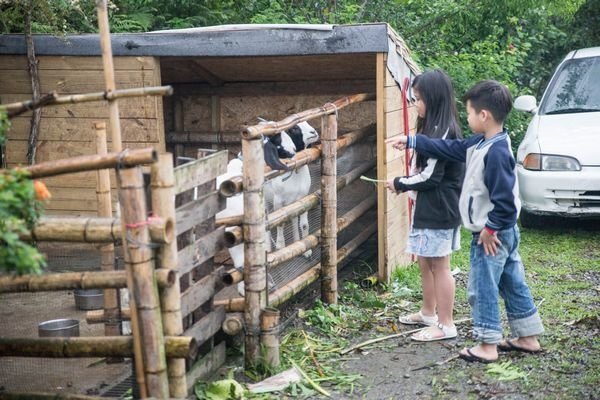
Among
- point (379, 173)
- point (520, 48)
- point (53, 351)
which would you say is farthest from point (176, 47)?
point (520, 48)

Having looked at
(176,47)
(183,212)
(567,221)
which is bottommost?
(567,221)

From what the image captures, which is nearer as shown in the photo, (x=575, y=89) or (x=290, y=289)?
(x=290, y=289)

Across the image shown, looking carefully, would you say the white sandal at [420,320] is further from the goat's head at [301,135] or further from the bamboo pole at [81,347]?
the bamboo pole at [81,347]

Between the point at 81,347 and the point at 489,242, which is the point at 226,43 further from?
the point at 81,347

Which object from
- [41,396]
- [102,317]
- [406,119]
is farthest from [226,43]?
[41,396]

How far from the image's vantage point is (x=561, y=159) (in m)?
8.69

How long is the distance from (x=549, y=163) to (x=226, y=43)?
3.72 meters

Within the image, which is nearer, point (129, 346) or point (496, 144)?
point (129, 346)

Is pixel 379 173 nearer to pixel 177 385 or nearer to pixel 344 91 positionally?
pixel 344 91

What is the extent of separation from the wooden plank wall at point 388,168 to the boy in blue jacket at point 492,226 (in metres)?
1.47

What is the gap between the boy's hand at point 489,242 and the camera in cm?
509

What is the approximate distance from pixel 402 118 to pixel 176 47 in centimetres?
206

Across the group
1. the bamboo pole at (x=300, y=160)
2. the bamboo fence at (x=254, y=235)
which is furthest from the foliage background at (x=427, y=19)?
the bamboo fence at (x=254, y=235)

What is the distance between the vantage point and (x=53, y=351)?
4203mm
